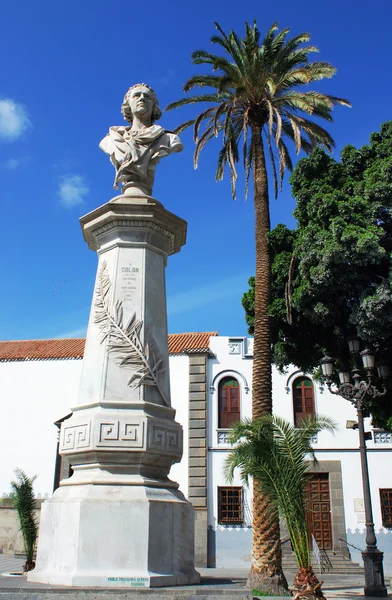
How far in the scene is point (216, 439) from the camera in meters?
20.0

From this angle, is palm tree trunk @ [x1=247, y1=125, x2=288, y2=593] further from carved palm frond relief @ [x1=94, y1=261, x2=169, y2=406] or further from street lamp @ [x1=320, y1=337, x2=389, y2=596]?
carved palm frond relief @ [x1=94, y1=261, x2=169, y2=406]

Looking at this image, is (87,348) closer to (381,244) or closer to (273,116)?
(381,244)

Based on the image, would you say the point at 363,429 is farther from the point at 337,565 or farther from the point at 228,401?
the point at 228,401

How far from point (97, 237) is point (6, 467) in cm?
1654

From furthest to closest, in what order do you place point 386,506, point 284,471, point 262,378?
point 386,506 → point 262,378 → point 284,471

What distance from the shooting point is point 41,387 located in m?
21.4

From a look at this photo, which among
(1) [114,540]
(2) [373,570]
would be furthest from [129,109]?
(2) [373,570]

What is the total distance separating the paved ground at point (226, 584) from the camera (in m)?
4.37

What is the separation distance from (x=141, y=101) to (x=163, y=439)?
4148 millimetres

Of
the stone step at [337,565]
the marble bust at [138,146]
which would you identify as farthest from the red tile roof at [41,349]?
the marble bust at [138,146]

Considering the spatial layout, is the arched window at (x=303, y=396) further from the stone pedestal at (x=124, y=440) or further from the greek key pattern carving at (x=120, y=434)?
the greek key pattern carving at (x=120, y=434)

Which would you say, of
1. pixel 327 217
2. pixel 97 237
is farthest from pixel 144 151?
pixel 327 217

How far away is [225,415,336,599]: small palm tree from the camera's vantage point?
270 inches

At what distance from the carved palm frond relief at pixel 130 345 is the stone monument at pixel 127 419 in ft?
0.04
